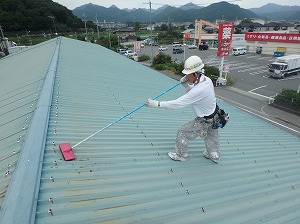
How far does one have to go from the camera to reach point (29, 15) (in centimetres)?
6481

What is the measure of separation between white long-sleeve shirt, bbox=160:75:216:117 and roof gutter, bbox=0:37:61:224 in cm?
183

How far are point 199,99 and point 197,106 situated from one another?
240 millimetres

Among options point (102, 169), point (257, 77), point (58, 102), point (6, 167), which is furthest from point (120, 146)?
point (257, 77)

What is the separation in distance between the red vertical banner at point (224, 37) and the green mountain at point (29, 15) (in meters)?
56.9

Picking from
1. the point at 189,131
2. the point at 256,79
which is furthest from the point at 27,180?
the point at 256,79

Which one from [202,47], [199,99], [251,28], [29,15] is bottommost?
[202,47]

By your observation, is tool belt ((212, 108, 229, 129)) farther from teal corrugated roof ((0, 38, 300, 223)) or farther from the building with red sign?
the building with red sign

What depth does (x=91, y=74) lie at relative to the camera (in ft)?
26.7

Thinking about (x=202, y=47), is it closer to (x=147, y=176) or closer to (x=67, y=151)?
(x=147, y=176)

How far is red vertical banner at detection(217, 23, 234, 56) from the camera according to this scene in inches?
880

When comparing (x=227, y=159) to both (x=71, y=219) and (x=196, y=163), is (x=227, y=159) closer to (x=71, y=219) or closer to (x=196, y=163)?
(x=196, y=163)

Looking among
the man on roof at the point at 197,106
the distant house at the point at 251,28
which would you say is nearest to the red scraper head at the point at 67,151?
the man on roof at the point at 197,106

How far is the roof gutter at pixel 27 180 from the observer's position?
6.47 feet

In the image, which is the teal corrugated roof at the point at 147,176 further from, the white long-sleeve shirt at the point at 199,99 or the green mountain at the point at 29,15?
the green mountain at the point at 29,15
